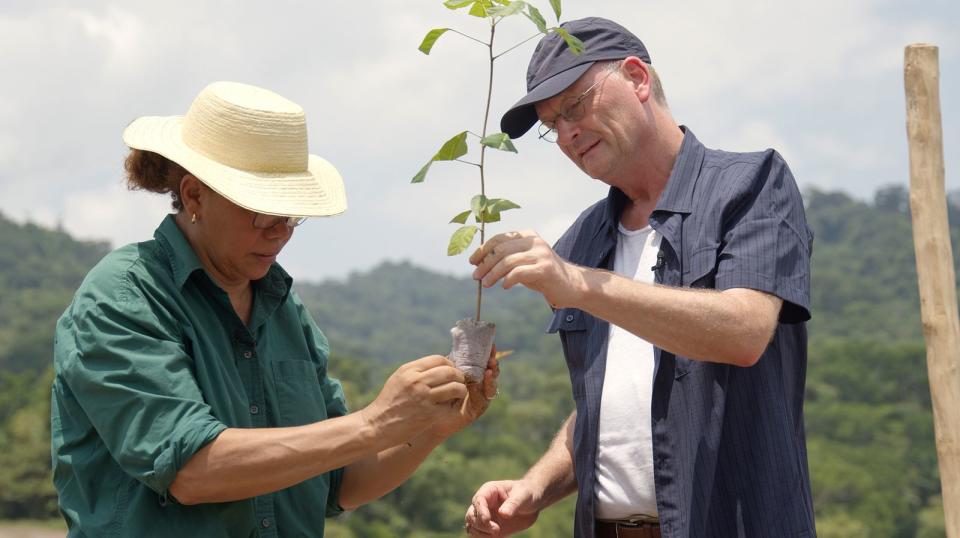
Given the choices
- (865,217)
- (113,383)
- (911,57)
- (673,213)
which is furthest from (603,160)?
(865,217)

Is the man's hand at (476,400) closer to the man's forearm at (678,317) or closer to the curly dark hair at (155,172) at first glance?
the man's forearm at (678,317)

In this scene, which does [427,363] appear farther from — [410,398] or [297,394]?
[297,394]

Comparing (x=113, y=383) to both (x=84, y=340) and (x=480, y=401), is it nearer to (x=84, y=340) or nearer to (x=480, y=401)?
(x=84, y=340)

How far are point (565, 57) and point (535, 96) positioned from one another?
0.50ft

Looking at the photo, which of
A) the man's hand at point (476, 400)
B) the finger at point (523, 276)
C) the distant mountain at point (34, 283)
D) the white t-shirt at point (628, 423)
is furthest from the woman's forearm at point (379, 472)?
the distant mountain at point (34, 283)

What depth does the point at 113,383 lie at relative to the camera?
3.15 m

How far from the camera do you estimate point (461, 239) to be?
3350 mm

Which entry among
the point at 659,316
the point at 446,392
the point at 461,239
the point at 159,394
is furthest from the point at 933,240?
the point at 159,394

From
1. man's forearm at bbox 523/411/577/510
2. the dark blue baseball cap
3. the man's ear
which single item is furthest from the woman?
the man's ear

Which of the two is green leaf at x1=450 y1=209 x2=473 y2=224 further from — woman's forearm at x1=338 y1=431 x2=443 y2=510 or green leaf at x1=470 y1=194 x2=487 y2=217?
woman's forearm at x1=338 y1=431 x2=443 y2=510

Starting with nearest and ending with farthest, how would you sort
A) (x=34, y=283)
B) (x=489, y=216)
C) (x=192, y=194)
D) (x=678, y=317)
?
(x=678, y=317) < (x=489, y=216) < (x=192, y=194) < (x=34, y=283)

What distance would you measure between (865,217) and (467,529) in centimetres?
10601

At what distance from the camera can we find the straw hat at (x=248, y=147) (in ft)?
11.0

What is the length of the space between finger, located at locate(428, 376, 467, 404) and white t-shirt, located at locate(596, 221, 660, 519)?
2.20 ft
